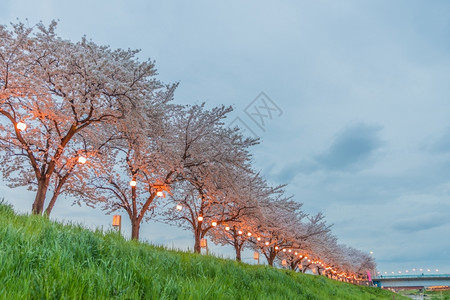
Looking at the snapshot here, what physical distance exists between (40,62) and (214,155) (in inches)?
372

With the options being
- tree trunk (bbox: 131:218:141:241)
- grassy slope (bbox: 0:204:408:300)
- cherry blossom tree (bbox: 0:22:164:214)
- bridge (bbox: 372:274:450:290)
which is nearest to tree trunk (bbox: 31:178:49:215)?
cherry blossom tree (bbox: 0:22:164:214)

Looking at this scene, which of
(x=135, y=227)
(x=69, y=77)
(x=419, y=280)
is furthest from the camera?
(x=419, y=280)

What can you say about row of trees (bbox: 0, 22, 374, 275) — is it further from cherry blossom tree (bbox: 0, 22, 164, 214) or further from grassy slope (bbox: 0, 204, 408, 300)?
grassy slope (bbox: 0, 204, 408, 300)

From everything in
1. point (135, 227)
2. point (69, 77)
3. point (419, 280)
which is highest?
point (69, 77)

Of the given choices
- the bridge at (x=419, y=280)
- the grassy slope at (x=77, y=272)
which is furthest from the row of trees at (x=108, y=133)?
the bridge at (x=419, y=280)

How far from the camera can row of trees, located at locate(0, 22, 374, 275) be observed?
478 inches

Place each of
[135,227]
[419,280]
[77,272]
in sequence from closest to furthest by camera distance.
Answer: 1. [77,272]
2. [135,227]
3. [419,280]

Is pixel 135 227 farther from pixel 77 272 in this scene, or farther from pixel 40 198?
pixel 77 272

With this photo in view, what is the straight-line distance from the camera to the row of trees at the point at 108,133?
12148 mm

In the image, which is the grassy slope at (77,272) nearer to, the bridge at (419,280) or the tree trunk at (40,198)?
the tree trunk at (40,198)

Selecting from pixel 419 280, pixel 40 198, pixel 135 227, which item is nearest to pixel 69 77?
pixel 40 198

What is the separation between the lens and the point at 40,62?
12891mm

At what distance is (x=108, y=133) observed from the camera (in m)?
18.8

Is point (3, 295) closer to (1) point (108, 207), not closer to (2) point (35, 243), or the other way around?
(2) point (35, 243)
